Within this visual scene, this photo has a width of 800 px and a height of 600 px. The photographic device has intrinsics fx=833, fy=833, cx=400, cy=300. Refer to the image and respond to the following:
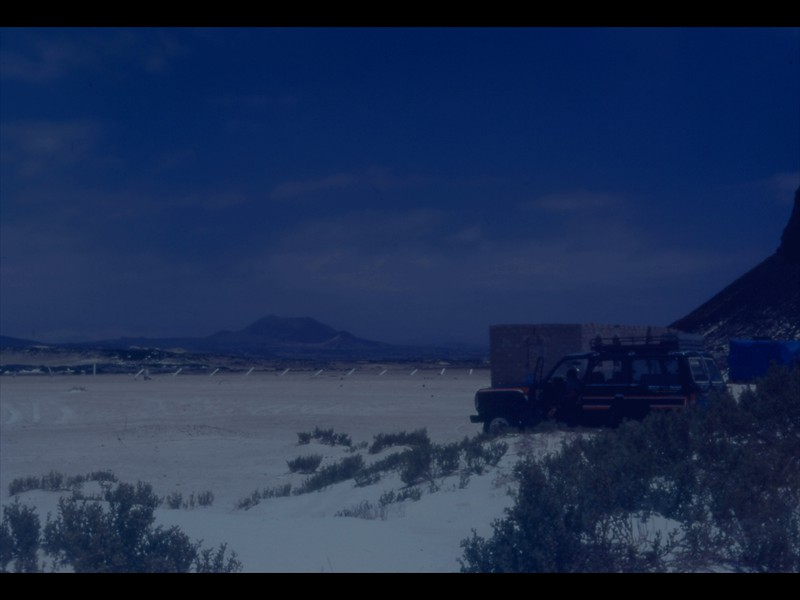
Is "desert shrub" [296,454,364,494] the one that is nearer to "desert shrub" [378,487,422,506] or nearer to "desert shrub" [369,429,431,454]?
"desert shrub" [378,487,422,506]

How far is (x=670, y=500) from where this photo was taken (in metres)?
8.61

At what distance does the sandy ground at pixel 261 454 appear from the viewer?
8.35m

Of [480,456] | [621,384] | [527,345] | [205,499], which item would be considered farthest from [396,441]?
[527,345]

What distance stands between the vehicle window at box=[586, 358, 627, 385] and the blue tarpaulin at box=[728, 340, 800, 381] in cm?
2045

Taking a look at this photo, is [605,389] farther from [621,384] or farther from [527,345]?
[527,345]

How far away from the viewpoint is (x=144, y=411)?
31250mm

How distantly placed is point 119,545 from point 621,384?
1090 centimetres

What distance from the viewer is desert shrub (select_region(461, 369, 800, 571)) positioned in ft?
22.7

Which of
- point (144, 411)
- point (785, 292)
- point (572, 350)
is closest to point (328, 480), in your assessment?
point (572, 350)

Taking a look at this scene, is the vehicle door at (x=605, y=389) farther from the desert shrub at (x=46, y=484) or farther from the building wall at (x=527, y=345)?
the building wall at (x=527, y=345)
